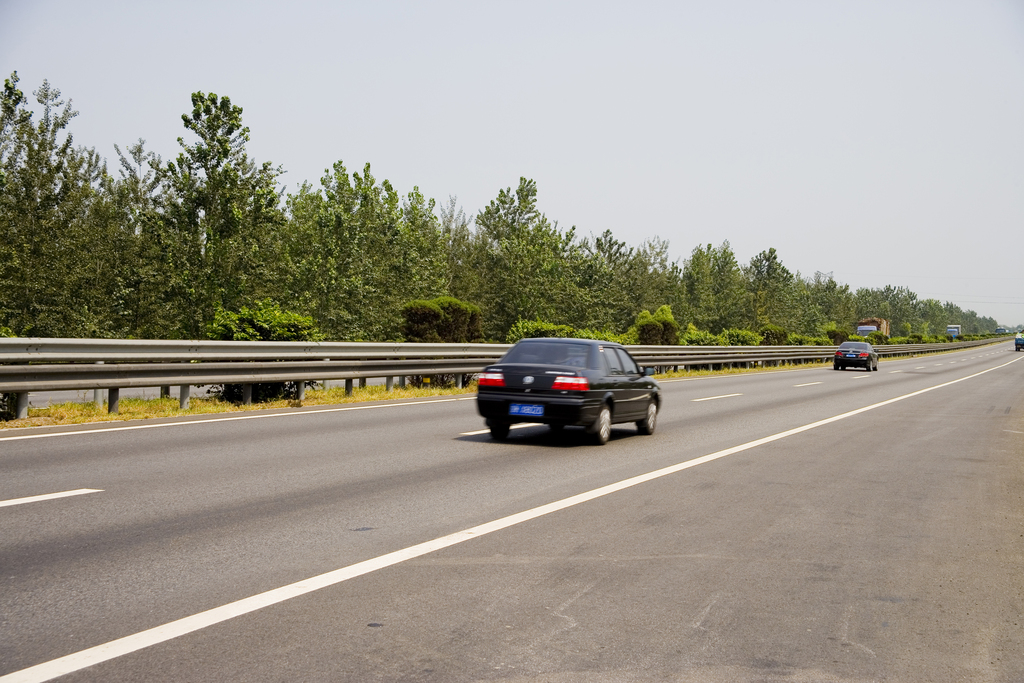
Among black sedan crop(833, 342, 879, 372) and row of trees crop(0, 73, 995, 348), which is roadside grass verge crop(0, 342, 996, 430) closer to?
row of trees crop(0, 73, 995, 348)

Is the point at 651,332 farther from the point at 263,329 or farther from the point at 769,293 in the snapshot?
the point at 769,293

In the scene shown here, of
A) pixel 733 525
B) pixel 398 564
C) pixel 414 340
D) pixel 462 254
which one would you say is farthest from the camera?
pixel 462 254

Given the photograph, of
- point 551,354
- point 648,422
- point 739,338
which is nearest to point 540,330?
point 648,422

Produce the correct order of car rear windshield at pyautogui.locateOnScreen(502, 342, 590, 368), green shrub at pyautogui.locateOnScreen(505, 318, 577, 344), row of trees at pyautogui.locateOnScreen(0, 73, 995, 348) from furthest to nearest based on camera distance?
row of trees at pyautogui.locateOnScreen(0, 73, 995, 348)
green shrub at pyautogui.locateOnScreen(505, 318, 577, 344)
car rear windshield at pyautogui.locateOnScreen(502, 342, 590, 368)

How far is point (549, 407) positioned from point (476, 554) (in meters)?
6.12

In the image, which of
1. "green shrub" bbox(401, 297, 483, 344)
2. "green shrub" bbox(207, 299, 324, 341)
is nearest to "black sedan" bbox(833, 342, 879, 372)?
"green shrub" bbox(401, 297, 483, 344)

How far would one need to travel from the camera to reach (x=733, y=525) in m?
7.11

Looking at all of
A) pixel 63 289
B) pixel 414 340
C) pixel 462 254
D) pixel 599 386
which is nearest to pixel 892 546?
pixel 599 386

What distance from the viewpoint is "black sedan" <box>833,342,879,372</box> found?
4453 centimetres

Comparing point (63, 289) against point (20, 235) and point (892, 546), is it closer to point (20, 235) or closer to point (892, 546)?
point (20, 235)

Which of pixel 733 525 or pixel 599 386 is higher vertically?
pixel 599 386

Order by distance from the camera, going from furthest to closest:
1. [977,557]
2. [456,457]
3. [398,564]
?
[456,457] → [977,557] → [398,564]

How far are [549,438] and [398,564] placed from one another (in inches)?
298

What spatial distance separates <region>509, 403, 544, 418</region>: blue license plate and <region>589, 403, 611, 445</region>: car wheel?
0.77 metres
